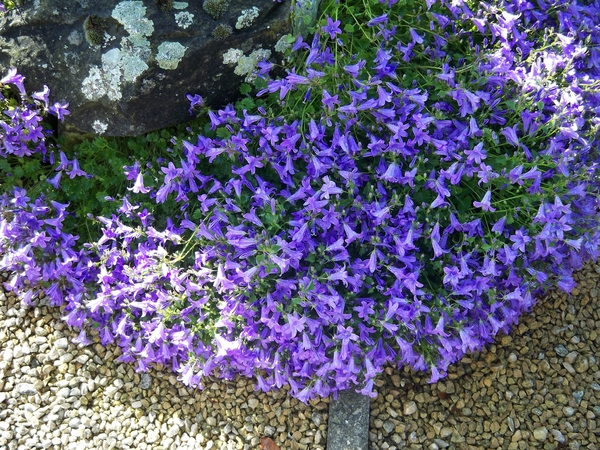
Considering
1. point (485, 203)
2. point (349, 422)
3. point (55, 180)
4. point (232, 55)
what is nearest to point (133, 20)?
point (232, 55)

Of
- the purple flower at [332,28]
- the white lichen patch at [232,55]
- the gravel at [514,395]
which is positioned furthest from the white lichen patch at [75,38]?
the gravel at [514,395]

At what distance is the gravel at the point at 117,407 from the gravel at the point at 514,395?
48 cm

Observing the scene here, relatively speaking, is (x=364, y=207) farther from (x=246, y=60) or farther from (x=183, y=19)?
(x=183, y=19)

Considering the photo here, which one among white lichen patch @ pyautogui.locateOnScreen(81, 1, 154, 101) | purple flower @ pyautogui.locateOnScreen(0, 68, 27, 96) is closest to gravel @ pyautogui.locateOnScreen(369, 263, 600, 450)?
white lichen patch @ pyautogui.locateOnScreen(81, 1, 154, 101)

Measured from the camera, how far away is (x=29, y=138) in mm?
3619

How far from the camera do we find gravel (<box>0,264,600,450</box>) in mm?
3619

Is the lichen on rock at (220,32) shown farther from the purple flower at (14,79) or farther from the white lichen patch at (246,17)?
the purple flower at (14,79)

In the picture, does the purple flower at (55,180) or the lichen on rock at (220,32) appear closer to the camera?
the lichen on rock at (220,32)

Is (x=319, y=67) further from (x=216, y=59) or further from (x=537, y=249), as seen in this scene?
(x=537, y=249)

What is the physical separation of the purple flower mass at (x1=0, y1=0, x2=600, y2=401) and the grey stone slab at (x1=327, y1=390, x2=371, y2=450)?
0.25m

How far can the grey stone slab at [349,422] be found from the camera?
357 centimetres

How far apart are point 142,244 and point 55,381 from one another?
3.67 feet

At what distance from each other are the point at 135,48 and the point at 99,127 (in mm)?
543

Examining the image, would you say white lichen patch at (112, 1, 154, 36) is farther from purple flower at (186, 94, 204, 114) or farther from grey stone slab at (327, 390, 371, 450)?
grey stone slab at (327, 390, 371, 450)
